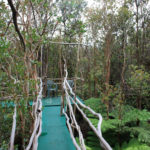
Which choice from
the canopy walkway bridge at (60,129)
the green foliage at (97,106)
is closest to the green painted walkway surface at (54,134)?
the canopy walkway bridge at (60,129)

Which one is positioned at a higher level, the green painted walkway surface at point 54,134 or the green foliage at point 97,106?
the green foliage at point 97,106

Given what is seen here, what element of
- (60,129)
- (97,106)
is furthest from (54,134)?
(97,106)

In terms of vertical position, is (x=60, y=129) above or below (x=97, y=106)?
below

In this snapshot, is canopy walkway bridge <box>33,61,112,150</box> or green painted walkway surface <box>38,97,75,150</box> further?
green painted walkway surface <box>38,97,75,150</box>

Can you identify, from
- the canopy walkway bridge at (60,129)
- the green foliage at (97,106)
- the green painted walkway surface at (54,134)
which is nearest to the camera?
the canopy walkway bridge at (60,129)

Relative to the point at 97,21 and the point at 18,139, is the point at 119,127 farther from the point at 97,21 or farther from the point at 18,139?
the point at 97,21

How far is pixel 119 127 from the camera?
3244 millimetres

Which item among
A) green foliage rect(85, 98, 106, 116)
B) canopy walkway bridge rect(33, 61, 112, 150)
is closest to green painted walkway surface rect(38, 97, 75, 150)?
canopy walkway bridge rect(33, 61, 112, 150)

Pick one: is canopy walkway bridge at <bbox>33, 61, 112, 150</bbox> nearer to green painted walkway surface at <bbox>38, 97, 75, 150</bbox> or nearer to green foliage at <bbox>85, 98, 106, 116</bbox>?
green painted walkway surface at <bbox>38, 97, 75, 150</bbox>

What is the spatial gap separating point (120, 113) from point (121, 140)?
0.92 meters

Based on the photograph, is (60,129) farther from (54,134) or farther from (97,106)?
(97,106)

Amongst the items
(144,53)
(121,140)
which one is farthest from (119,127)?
(144,53)

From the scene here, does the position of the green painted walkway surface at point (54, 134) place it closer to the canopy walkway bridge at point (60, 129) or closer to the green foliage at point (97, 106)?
the canopy walkway bridge at point (60, 129)

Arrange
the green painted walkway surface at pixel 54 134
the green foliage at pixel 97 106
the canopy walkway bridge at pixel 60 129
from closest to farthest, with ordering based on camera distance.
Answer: the canopy walkway bridge at pixel 60 129, the green painted walkway surface at pixel 54 134, the green foliage at pixel 97 106
